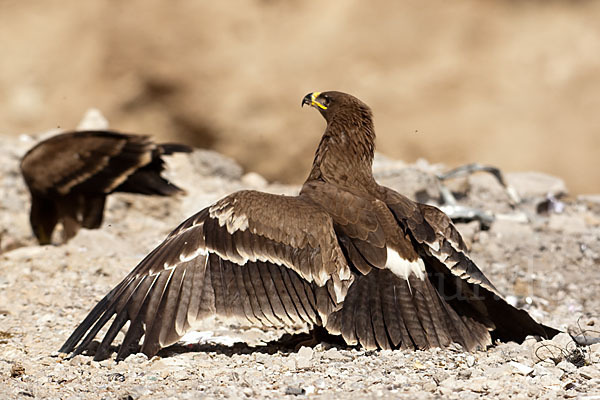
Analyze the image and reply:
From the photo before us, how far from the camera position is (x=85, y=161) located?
8.86 meters

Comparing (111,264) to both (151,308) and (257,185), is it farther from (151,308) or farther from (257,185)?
(257,185)

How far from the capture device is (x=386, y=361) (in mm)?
4176

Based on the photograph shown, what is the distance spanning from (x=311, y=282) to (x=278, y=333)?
89 cm

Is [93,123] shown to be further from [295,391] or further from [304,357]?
[295,391]

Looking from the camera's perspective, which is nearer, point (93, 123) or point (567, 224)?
point (567, 224)

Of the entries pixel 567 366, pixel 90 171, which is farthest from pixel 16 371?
pixel 90 171

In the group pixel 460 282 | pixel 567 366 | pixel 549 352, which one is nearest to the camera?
pixel 567 366

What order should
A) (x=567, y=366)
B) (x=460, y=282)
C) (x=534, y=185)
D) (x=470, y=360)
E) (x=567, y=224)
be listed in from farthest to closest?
(x=534, y=185) → (x=567, y=224) → (x=460, y=282) → (x=470, y=360) → (x=567, y=366)

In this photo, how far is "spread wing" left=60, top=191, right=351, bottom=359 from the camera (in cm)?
435

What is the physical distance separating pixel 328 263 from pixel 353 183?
0.87 metres

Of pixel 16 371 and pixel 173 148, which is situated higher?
pixel 173 148

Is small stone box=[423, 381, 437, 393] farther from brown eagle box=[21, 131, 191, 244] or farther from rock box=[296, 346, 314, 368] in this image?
brown eagle box=[21, 131, 191, 244]

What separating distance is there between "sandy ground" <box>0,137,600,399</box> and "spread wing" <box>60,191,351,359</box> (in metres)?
0.20

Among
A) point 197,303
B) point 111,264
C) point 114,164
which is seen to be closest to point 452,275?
point 197,303
